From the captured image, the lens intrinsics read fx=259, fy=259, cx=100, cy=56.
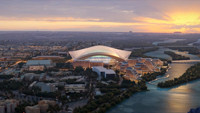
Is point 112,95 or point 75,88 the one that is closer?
point 112,95

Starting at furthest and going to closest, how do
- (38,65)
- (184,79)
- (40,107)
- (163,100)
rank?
1. (38,65)
2. (184,79)
3. (163,100)
4. (40,107)

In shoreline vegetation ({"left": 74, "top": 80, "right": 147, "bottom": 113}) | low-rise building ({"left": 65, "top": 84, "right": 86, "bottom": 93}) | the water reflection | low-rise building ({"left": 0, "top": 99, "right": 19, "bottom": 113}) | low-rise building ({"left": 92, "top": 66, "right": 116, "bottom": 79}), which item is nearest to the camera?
low-rise building ({"left": 0, "top": 99, "right": 19, "bottom": 113})

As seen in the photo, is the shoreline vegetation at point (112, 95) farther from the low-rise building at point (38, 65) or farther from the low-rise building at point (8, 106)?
the low-rise building at point (38, 65)

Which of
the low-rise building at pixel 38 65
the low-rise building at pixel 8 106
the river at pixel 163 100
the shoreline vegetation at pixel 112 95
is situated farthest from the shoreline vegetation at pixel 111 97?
the low-rise building at pixel 38 65

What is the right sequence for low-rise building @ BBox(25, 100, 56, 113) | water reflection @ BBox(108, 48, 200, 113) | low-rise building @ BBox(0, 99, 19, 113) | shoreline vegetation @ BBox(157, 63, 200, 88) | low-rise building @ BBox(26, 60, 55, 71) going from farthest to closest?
low-rise building @ BBox(26, 60, 55, 71)
shoreline vegetation @ BBox(157, 63, 200, 88)
water reflection @ BBox(108, 48, 200, 113)
low-rise building @ BBox(0, 99, 19, 113)
low-rise building @ BBox(25, 100, 56, 113)

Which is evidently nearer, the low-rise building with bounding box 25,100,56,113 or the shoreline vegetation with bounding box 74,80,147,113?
the low-rise building with bounding box 25,100,56,113

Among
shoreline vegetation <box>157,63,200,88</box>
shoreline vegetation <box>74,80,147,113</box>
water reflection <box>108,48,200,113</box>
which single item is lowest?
water reflection <box>108,48,200,113</box>

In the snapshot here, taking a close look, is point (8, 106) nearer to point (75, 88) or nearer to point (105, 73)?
point (75, 88)

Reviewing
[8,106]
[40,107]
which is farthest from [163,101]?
[8,106]

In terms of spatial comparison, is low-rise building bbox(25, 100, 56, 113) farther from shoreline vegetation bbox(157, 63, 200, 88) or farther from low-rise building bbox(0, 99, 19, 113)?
shoreline vegetation bbox(157, 63, 200, 88)

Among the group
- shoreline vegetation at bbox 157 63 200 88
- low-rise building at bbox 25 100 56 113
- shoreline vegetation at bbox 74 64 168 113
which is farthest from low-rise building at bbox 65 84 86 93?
shoreline vegetation at bbox 157 63 200 88

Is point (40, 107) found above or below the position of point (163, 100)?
above

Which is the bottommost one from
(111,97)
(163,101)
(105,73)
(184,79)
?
(163,101)
